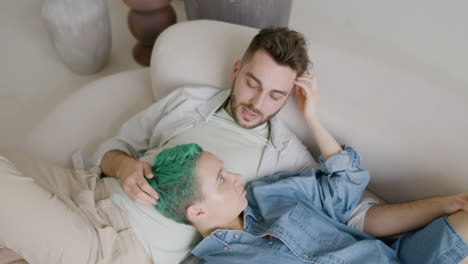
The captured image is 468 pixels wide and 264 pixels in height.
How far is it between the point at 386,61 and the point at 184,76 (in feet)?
2.80

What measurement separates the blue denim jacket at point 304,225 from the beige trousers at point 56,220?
29 cm

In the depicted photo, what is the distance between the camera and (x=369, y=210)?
5.05 feet

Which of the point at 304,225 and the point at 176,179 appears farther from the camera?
the point at 304,225

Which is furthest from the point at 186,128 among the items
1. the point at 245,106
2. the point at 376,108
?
the point at 376,108

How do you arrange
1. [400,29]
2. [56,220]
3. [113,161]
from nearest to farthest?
1. [56,220]
2. [113,161]
3. [400,29]

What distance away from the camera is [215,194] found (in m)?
1.28

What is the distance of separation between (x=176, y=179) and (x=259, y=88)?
0.52 m

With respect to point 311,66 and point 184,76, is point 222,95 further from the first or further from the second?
point 311,66

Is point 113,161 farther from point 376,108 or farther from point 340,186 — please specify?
point 376,108

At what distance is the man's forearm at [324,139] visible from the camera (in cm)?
154

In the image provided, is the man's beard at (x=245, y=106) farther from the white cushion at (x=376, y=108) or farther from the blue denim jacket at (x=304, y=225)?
the blue denim jacket at (x=304, y=225)

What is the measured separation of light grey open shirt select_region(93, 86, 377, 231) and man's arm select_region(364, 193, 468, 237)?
9cm

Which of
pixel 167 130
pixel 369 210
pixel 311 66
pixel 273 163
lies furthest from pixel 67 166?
pixel 369 210

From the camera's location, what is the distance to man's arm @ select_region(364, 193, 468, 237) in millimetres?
1333
